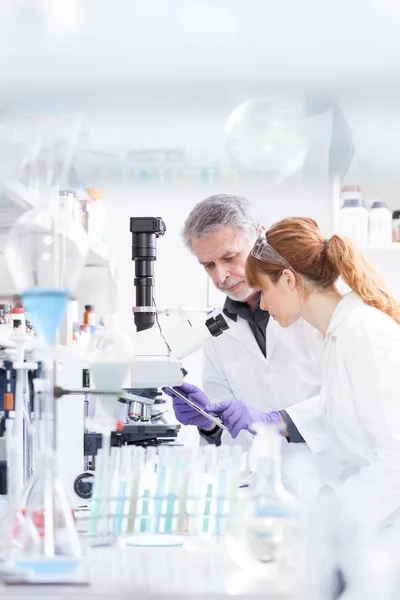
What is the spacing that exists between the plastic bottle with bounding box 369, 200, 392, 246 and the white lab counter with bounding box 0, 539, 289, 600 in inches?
107

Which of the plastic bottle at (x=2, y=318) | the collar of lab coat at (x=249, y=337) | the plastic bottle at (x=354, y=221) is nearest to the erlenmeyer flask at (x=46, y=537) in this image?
the plastic bottle at (x=2, y=318)

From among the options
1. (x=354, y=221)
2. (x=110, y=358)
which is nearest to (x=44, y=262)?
(x=110, y=358)

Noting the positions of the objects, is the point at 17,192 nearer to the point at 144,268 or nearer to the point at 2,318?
the point at 144,268

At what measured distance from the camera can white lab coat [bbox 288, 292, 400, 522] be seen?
1.86m

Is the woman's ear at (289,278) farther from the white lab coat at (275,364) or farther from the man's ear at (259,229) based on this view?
the white lab coat at (275,364)

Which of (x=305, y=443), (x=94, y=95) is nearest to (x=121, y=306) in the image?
(x=305, y=443)

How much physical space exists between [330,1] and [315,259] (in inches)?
77.3

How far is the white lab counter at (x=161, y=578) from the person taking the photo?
1.13 meters

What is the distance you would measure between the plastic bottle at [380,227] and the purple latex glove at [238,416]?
1.56 meters

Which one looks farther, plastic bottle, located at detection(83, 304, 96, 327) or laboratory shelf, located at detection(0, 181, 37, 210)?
plastic bottle, located at detection(83, 304, 96, 327)

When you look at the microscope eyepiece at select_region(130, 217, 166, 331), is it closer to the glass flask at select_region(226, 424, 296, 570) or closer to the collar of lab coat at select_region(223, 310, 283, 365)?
the glass flask at select_region(226, 424, 296, 570)

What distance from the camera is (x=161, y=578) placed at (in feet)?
4.05

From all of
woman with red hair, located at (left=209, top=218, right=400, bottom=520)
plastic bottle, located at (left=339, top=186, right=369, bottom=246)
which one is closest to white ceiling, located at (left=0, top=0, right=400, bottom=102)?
woman with red hair, located at (left=209, top=218, right=400, bottom=520)

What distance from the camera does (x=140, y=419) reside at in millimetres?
2623
